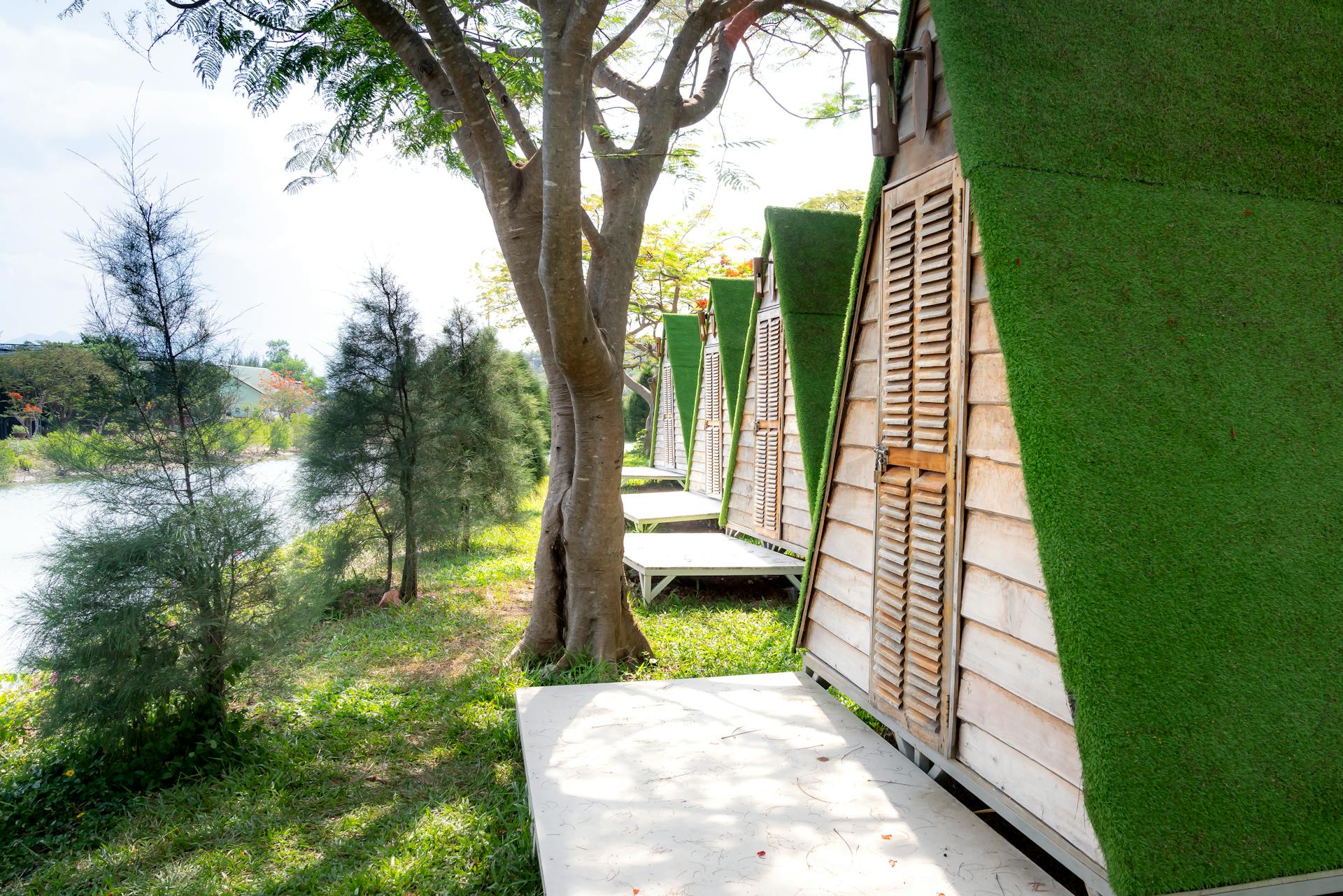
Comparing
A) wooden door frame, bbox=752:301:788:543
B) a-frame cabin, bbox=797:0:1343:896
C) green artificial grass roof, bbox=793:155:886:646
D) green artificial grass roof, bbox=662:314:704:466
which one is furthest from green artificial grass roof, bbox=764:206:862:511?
green artificial grass roof, bbox=662:314:704:466

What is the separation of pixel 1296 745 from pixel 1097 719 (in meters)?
0.69

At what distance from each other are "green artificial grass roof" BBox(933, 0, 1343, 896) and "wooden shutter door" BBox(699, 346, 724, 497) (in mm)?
9465

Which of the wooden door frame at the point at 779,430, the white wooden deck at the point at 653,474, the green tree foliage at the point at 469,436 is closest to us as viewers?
the wooden door frame at the point at 779,430

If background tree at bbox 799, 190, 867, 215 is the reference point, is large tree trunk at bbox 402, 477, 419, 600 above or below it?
below

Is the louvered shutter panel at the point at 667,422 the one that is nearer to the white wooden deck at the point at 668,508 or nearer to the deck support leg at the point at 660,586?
the white wooden deck at the point at 668,508

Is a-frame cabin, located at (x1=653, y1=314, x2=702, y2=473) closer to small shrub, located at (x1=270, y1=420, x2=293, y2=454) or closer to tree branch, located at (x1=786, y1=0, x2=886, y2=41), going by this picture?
tree branch, located at (x1=786, y1=0, x2=886, y2=41)

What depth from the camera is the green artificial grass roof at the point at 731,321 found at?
11.8 meters

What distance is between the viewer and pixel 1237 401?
265cm

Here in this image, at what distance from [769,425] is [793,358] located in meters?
1.27

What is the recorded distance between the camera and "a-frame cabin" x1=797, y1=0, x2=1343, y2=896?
235 cm

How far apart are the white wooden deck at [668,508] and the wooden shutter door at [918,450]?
23.0ft

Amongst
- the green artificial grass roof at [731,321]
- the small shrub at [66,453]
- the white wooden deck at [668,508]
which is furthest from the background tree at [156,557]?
the green artificial grass roof at [731,321]

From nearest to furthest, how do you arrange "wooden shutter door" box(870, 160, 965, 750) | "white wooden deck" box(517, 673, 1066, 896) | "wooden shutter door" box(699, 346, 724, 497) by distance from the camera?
"white wooden deck" box(517, 673, 1066, 896), "wooden shutter door" box(870, 160, 965, 750), "wooden shutter door" box(699, 346, 724, 497)

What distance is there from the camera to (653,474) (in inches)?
731
